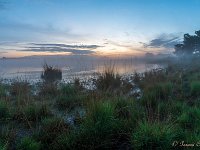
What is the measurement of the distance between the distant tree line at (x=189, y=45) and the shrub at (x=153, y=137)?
127ft

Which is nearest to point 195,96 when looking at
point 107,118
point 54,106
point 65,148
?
point 54,106

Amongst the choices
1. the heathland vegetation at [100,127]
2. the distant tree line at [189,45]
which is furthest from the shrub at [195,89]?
the distant tree line at [189,45]

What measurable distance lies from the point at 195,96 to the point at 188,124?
3852mm

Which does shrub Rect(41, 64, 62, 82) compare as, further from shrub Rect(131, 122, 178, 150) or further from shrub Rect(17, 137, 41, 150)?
shrub Rect(131, 122, 178, 150)

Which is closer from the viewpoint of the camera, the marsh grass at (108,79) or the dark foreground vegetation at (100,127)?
the dark foreground vegetation at (100,127)

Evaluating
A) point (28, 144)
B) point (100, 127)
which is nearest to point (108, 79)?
point (100, 127)

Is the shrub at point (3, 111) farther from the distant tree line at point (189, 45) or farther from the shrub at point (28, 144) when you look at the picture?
the distant tree line at point (189, 45)

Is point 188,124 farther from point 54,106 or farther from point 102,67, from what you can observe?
point 102,67

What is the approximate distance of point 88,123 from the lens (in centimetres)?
655

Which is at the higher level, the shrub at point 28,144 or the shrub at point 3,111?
the shrub at point 3,111

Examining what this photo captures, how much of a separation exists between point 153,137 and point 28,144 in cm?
234

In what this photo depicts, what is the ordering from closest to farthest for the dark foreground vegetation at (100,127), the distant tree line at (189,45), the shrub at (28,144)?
the dark foreground vegetation at (100,127)
the shrub at (28,144)
the distant tree line at (189,45)

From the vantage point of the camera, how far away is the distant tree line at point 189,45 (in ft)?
141

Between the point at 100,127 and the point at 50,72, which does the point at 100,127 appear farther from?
the point at 50,72
